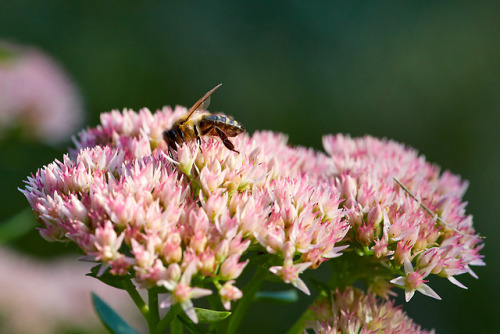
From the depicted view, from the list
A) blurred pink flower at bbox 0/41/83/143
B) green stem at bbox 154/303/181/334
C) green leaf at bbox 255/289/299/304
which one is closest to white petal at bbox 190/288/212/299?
green stem at bbox 154/303/181/334

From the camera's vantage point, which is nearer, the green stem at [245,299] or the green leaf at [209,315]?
the green leaf at [209,315]

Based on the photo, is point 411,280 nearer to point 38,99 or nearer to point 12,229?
point 12,229

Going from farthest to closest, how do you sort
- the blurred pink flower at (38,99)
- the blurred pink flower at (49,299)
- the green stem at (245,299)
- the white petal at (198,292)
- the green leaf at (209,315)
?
1. the blurred pink flower at (38,99)
2. the blurred pink flower at (49,299)
3. the green stem at (245,299)
4. the green leaf at (209,315)
5. the white petal at (198,292)

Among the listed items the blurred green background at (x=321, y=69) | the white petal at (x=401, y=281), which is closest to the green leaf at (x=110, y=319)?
the white petal at (x=401, y=281)

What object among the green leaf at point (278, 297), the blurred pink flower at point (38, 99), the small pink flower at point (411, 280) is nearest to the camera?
the small pink flower at point (411, 280)

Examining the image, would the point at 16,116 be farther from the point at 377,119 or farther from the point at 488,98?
the point at 488,98

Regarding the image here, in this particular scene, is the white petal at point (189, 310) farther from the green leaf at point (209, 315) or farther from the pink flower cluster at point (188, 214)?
the green leaf at point (209, 315)
